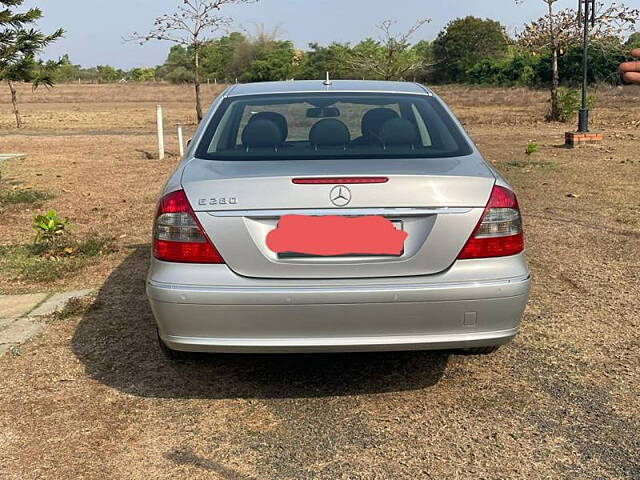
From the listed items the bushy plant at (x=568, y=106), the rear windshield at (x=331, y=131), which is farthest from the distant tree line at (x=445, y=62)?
the rear windshield at (x=331, y=131)

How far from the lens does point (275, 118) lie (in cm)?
399

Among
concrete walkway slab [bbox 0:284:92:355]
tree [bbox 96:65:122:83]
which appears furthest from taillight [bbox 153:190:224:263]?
tree [bbox 96:65:122:83]

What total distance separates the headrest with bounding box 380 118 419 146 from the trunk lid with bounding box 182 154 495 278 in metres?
0.55

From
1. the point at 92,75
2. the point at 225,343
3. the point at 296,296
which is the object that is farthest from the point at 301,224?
the point at 92,75

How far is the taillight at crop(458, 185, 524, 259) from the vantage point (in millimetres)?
3072

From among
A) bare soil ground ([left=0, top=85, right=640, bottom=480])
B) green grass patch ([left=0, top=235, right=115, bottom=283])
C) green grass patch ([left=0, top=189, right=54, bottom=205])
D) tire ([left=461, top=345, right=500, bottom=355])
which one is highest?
green grass patch ([left=0, top=189, right=54, bottom=205])

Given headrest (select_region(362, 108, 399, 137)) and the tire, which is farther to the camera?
headrest (select_region(362, 108, 399, 137))

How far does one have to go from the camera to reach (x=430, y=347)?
312 centimetres

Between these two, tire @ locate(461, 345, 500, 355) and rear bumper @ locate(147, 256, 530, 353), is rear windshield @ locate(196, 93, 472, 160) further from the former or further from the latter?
tire @ locate(461, 345, 500, 355)

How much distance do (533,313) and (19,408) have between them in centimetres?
311

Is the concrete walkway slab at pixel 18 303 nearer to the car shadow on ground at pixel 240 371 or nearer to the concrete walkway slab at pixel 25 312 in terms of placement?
the concrete walkway slab at pixel 25 312

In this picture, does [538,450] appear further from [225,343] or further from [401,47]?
[401,47]

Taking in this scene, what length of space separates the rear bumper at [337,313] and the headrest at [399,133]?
0.86 m

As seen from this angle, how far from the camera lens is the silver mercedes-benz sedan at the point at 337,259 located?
2.99 metres
